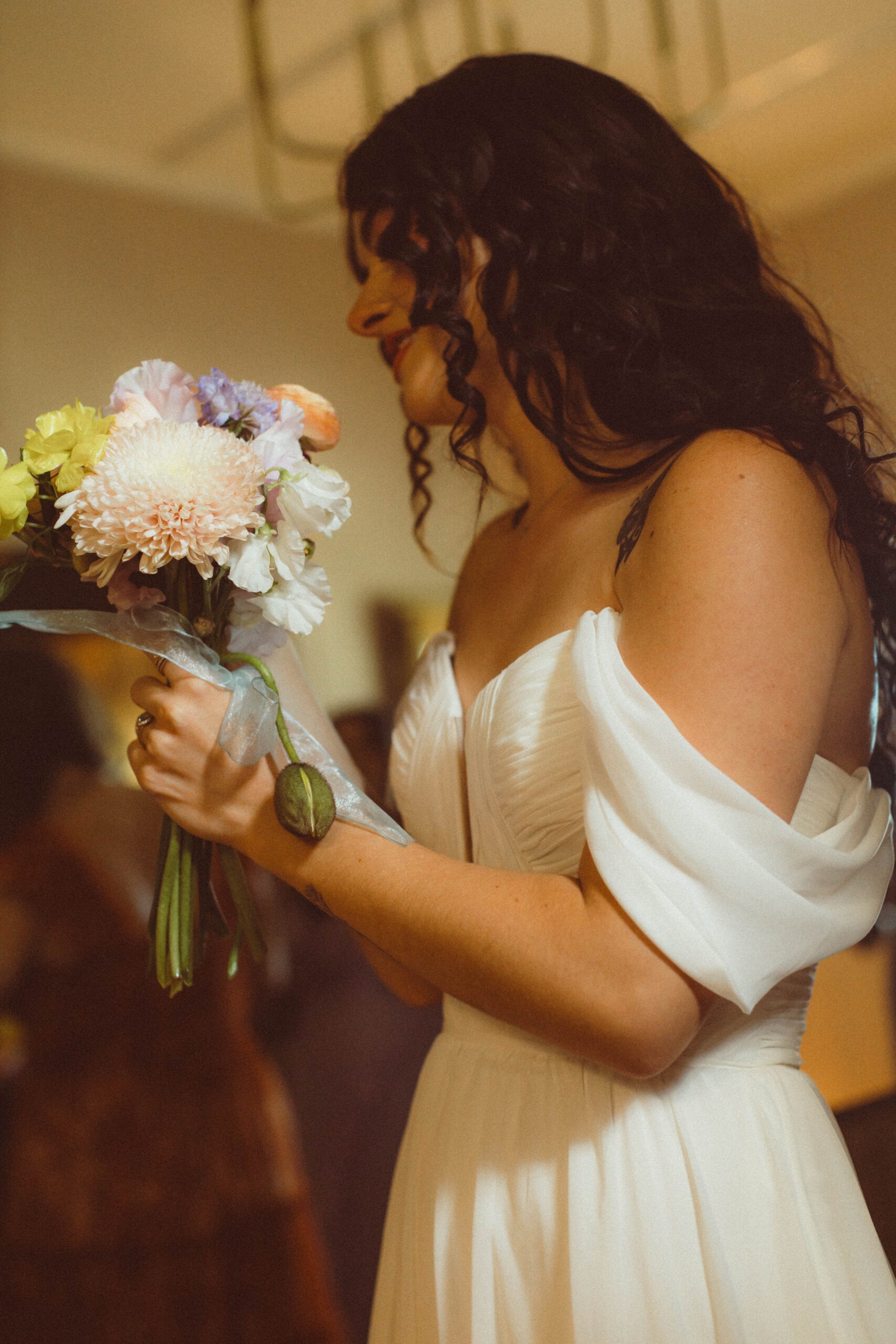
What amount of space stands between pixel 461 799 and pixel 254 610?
0.90ft

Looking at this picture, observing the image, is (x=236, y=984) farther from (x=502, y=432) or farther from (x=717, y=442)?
(x=717, y=442)

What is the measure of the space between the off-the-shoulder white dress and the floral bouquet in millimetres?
198

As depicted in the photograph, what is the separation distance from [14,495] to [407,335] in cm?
44

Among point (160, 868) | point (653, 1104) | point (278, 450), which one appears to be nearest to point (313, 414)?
point (278, 450)

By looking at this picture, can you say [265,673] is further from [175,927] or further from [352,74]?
[352,74]

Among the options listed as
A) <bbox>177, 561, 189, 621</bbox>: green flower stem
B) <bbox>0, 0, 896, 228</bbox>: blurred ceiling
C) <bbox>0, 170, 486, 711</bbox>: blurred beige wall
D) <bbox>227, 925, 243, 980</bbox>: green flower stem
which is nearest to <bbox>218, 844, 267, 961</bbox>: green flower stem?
<bbox>227, 925, 243, 980</bbox>: green flower stem

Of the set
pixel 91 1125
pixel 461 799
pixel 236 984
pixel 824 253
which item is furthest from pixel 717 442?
pixel 91 1125

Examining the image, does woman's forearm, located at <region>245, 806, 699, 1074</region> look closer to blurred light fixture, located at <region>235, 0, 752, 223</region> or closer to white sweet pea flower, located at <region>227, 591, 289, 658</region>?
white sweet pea flower, located at <region>227, 591, 289, 658</region>

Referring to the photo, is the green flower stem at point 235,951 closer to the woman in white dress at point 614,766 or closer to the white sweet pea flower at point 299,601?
the woman in white dress at point 614,766

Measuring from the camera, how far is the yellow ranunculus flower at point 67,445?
0.72m

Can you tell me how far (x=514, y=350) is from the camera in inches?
36.4

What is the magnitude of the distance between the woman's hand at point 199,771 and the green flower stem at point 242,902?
5cm

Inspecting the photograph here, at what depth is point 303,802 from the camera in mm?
755

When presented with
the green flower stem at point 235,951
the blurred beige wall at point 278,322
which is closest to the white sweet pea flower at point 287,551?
the green flower stem at point 235,951
